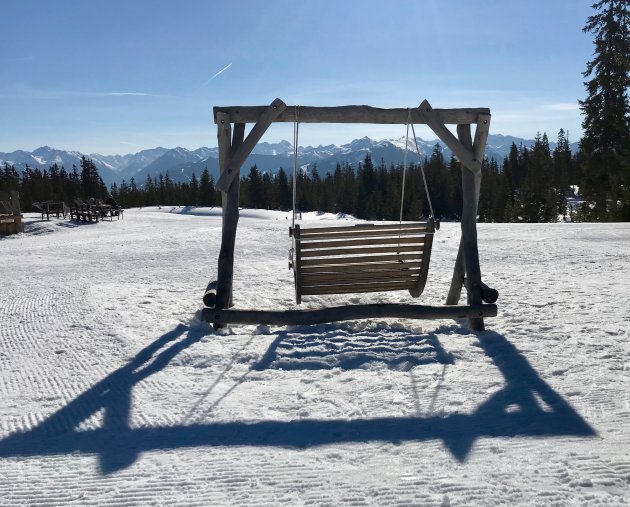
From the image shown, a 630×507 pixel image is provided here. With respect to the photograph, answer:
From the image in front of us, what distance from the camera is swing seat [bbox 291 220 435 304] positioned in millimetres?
6129

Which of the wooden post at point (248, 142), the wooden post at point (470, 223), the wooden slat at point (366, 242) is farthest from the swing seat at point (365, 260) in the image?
the wooden post at point (248, 142)

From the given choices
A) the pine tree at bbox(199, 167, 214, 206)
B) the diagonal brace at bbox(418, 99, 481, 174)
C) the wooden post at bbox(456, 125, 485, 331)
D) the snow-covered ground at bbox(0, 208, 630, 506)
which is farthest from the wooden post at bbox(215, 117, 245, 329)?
the pine tree at bbox(199, 167, 214, 206)

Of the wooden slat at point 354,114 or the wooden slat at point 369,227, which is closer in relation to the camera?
the wooden slat at point 369,227

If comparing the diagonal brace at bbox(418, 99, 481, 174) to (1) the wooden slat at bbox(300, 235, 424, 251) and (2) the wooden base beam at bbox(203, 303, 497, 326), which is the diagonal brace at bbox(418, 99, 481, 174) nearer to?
(1) the wooden slat at bbox(300, 235, 424, 251)

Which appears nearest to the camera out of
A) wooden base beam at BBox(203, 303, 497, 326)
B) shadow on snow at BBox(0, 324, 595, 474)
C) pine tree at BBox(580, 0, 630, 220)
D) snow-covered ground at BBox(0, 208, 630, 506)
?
snow-covered ground at BBox(0, 208, 630, 506)

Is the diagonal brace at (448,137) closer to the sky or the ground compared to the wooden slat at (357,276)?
closer to the sky

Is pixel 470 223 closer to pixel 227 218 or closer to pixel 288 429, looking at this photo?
pixel 227 218

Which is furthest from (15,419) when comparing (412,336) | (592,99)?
(592,99)

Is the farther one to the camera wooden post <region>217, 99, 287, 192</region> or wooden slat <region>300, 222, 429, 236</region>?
wooden post <region>217, 99, 287, 192</region>

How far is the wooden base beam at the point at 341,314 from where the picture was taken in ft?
19.0

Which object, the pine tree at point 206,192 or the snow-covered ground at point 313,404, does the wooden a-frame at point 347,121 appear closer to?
the snow-covered ground at point 313,404

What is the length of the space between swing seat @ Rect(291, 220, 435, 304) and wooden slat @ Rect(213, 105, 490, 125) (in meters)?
1.48

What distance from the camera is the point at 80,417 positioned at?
153 inches

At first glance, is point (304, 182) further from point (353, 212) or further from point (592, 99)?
point (592, 99)
